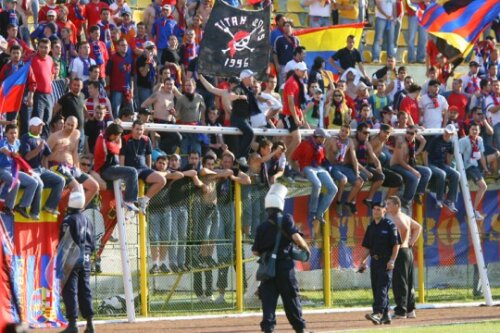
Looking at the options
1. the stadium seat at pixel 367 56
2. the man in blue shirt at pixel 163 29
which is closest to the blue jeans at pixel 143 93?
the man in blue shirt at pixel 163 29

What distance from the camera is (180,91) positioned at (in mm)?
21016

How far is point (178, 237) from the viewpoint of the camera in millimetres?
19609

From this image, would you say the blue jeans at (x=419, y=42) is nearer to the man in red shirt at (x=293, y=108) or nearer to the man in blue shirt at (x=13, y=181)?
the man in red shirt at (x=293, y=108)

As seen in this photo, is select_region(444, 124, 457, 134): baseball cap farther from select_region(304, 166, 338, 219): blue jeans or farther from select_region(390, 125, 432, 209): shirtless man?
select_region(304, 166, 338, 219): blue jeans

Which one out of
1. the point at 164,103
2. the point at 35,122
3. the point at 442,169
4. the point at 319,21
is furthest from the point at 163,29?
the point at 35,122

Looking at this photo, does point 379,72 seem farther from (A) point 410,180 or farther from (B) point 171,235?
(B) point 171,235

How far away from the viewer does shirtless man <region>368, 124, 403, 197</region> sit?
20906 mm

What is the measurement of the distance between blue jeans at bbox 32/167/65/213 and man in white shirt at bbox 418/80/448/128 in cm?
812

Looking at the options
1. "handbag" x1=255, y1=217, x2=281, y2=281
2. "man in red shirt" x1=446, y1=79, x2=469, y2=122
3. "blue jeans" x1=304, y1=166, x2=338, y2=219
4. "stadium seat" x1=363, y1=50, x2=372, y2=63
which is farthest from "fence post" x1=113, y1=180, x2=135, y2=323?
"stadium seat" x1=363, y1=50, x2=372, y2=63

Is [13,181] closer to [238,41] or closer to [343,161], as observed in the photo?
[238,41]

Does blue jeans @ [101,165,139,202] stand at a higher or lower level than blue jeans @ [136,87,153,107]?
lower

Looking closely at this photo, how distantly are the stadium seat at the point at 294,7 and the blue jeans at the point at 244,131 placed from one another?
33.4 ft

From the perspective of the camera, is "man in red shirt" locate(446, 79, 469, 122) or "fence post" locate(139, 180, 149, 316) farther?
"man in red shirt" locate(446, 79, 469, 122)

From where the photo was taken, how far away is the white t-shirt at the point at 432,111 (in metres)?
22.7
